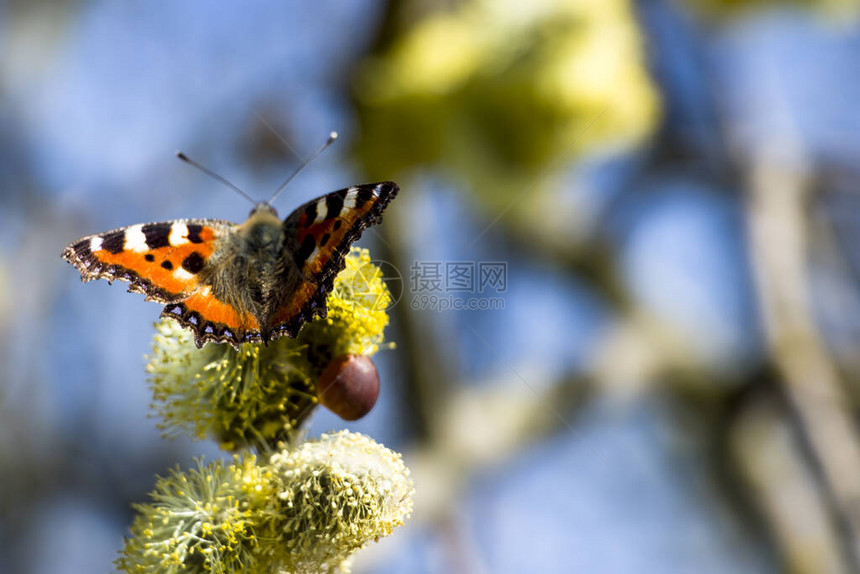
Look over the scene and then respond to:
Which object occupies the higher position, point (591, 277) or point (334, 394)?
point (591, 277)

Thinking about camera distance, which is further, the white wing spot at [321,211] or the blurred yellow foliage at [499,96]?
the blurred yellow foliage at [499,96]

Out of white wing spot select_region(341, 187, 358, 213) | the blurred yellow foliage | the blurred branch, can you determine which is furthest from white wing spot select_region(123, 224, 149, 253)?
the blurred branch

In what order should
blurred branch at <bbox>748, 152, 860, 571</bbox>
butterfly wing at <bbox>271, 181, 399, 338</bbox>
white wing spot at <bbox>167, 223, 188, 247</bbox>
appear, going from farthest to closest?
1. blurred branch at <bbox>748, 152, 860, 571</bbox>
2. white wing spot at <bbox>167, 223, 188, 247</bbox>
3. butterfly wing at <bbox>271, 181, 399, 338</bbox>

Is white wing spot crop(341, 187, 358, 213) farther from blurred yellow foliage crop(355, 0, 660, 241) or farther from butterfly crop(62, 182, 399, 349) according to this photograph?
blurred yellow foliage crop(355, 0, 660, 241)

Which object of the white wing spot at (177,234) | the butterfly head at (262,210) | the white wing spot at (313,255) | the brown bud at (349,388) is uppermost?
the white wing spot at (177,234)

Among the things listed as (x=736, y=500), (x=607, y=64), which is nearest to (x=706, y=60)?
(x=607, y=64)

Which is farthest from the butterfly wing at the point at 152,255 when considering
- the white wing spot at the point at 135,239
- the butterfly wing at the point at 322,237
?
the butterfly wing at the point at 322,237

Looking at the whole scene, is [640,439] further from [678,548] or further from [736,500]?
[736,500]

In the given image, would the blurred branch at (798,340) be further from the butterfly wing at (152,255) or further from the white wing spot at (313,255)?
the butterfly wing at (152,255)

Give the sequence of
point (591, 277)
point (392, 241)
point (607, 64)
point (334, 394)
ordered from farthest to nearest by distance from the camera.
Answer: point (591, 277)
point (607, 64)
point (392, 241)
point (334, 394)
